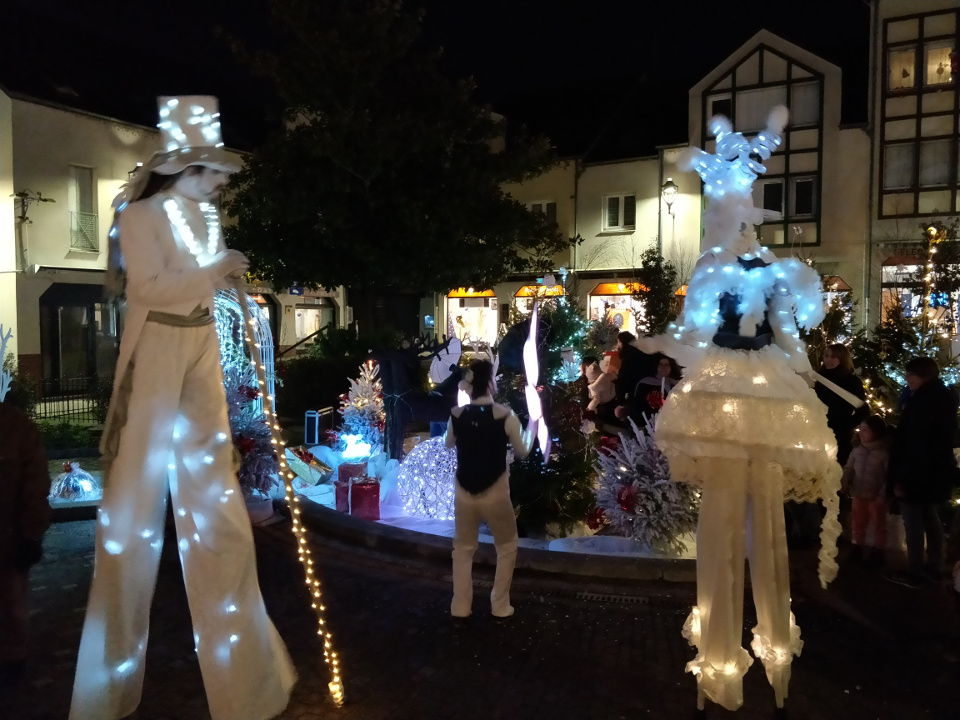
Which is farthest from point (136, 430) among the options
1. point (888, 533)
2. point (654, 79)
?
point (654, 79)

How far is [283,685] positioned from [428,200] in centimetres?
1236

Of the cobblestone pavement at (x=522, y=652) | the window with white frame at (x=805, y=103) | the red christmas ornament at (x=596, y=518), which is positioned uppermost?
the window with white frame at (x=805, y=103)

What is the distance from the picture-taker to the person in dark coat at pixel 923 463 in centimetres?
573

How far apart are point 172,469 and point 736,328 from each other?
2678 millimetres

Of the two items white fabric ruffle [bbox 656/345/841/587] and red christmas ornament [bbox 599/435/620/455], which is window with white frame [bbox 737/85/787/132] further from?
white fabric ruffle [bbox 656/345/841/587]

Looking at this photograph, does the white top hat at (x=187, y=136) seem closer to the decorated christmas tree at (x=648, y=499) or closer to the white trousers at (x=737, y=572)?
the white trousers at (x=737, y=572)

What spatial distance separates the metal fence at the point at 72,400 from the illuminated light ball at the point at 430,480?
26.1 ft

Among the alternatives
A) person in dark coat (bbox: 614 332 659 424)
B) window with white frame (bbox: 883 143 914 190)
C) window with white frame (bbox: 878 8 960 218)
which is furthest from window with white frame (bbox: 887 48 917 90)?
person in dark coat (bbox: 614 332 659 424)

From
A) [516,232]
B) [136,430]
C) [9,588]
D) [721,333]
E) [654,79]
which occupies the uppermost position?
[654,79]

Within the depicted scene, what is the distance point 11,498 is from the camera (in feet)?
13.9

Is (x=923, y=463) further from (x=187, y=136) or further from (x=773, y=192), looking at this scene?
(x=773, y=192)

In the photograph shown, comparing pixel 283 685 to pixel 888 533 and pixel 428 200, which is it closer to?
pixel 888 533

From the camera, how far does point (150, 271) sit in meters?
3.38

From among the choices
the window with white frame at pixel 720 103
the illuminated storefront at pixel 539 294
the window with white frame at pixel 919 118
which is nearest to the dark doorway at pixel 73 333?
the illuminated storefront at pixel 539 294
